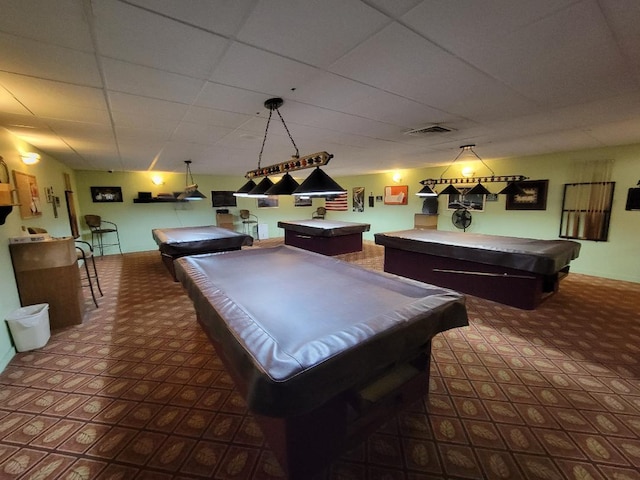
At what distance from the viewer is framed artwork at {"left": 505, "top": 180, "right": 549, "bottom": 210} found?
5504mm

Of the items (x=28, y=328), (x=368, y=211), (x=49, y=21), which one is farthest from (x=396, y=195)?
(x=28, y=328)

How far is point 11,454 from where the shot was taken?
1594 millimetres

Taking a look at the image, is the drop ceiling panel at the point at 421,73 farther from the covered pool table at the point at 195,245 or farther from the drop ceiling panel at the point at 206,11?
the covered pool table at the point at 195,245

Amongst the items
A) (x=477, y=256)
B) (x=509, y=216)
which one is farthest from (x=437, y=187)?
(x=477, y=256)

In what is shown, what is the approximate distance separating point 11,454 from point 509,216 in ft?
26.4

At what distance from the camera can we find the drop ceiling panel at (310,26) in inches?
50.3

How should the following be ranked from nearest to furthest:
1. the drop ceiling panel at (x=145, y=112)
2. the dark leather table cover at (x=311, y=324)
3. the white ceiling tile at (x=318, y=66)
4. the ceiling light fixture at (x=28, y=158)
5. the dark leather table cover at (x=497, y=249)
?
the dark leather table cover at (x=311, y=324)
the white ceiling tile at (x=318, y=66)
the drop ceiling panel at (x=145, y=112)
the dark leather table cover at (x=497, y=249)
the ceiling light fixture at (x=28, y=158)

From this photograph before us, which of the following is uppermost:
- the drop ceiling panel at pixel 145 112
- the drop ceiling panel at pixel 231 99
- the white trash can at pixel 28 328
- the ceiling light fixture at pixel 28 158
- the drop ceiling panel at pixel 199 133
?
the drop ceiling panel at pixel 199 133

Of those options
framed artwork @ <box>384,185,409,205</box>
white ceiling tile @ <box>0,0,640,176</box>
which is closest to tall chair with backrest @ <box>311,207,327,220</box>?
framed artwork @ <box>384,185,409,205</box>

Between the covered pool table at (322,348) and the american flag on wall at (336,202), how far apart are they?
816 centimetres

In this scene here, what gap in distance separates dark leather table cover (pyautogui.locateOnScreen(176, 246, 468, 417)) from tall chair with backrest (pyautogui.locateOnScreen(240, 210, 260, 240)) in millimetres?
7007

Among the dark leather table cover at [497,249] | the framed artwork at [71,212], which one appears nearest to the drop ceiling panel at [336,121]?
the dark leather table cover at [497,249]

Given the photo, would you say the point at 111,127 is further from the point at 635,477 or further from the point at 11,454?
the point at 635,477

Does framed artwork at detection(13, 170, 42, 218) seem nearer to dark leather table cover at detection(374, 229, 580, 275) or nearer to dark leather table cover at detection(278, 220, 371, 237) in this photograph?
dark leather table cover at detection(278, 220, 371, 237)
